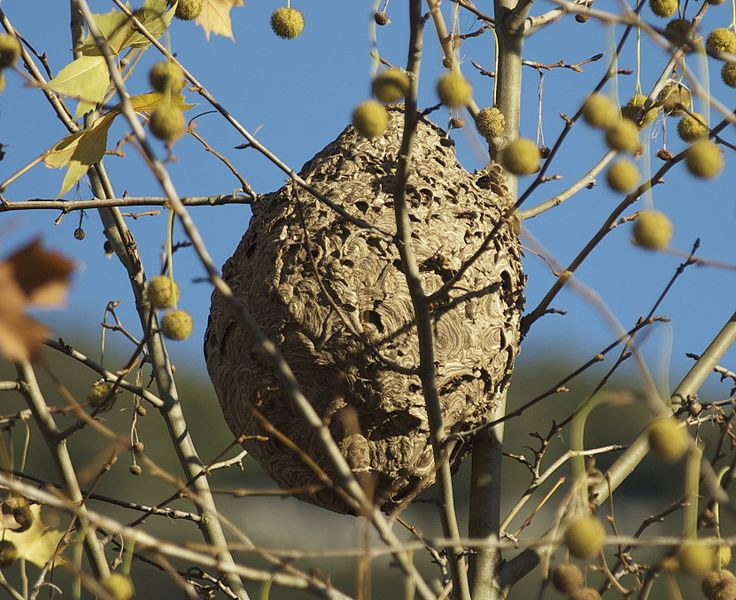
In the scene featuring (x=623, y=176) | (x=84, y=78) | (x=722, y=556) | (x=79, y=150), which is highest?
(x=84, y=78)

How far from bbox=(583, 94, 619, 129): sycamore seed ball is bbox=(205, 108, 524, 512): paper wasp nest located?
84cm

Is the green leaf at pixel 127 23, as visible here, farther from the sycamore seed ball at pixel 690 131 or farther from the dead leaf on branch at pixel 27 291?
the dead leaf on branch at pixel 27 291

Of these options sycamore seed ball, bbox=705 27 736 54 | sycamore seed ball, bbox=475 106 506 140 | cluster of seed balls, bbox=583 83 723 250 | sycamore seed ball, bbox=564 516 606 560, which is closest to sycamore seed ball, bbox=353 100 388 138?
cluster of seed balls, bbox=583 83 723 250

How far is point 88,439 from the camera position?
17.6 metres

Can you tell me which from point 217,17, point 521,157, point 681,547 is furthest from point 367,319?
point 681,547

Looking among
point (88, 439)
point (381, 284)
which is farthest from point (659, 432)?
point (88, 439)

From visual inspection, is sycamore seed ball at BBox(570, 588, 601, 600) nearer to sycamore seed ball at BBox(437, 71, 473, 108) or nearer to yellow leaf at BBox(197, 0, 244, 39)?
sycamore seed ball at BBox(437, 71, 473, 108)

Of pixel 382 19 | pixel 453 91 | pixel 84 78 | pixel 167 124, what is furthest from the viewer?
pixel 382 19

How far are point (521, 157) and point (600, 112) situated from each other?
Result: 0.13 meters

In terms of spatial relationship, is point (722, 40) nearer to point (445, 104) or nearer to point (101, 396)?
point (445, 104)

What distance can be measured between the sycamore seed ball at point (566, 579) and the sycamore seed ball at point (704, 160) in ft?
2.16

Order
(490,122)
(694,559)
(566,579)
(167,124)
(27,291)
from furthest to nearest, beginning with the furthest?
1. (490,122)
2. (566,579)
3. (167,124)
4. (694,559)
5. (27,291)

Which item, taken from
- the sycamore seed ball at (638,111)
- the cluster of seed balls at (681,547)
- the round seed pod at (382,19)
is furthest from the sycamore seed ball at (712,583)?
the round seed pod at (382,19)

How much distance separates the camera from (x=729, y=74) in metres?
2.41
